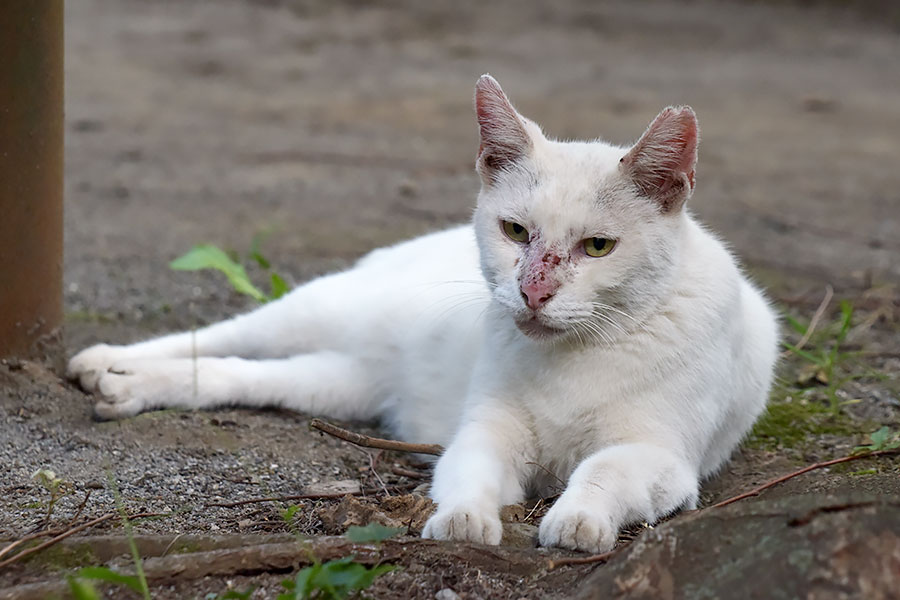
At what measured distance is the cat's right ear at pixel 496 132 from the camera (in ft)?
8.95

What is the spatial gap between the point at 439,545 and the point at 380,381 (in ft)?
4.79

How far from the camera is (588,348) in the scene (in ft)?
8.79

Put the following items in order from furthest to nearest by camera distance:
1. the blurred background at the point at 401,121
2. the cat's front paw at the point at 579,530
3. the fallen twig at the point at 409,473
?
the blurred background at the point at 401,121 < the fallen twig at the point at 409,473 < the cat's front paw at the point at 579,530

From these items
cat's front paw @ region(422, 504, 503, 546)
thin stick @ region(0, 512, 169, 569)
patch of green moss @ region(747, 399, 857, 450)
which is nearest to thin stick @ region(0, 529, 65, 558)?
thin stick @ region(0, 512, 169, 569)

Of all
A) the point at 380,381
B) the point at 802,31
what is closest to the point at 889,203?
the point at 380,381

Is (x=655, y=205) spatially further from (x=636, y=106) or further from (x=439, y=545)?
(x=636, y=106)

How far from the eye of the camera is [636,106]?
8617 millimetres

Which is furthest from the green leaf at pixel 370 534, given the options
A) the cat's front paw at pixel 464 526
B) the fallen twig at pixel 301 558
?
the cat's front paw at pixel 464 526

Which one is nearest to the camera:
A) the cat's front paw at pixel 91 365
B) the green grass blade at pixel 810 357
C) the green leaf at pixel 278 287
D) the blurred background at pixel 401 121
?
the cat's front paw at pixel 91 365

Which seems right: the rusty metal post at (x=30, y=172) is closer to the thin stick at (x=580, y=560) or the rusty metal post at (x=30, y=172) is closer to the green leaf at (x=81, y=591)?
the green leaf at (x=81, y=591)

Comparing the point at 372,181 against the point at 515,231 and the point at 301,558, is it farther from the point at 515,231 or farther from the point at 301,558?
the point at 301,558

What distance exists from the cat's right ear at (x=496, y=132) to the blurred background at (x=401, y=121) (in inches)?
76.4

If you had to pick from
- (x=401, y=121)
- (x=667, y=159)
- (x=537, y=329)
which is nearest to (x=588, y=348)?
(x=537, y=329)

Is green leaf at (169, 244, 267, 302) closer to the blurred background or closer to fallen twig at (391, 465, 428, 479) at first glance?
the blurred background
